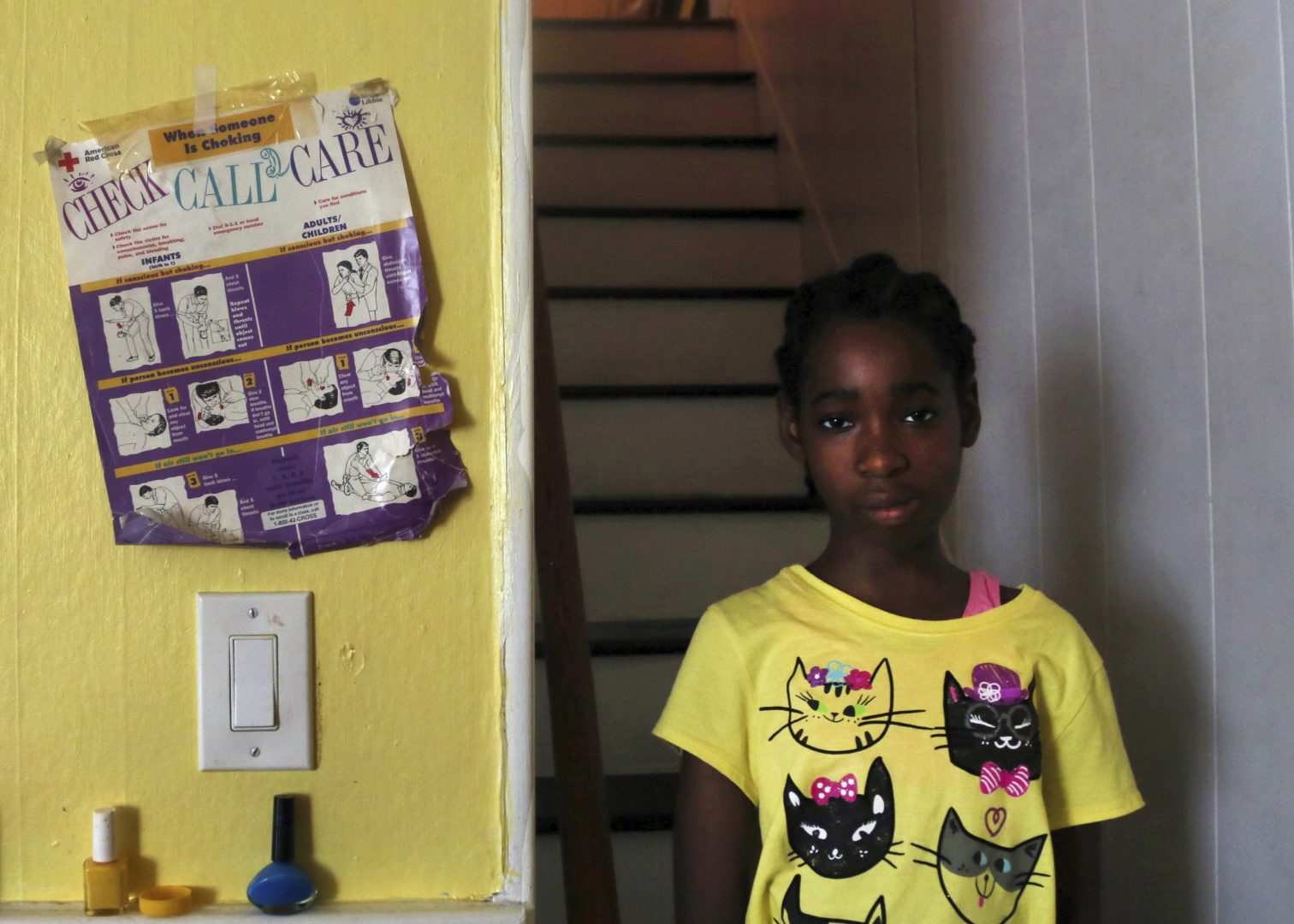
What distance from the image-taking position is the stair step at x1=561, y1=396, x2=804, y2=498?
2256 millimetres

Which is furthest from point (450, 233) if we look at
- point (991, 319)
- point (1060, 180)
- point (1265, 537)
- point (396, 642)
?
point (991, 319)

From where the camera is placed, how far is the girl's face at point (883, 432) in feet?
3.15

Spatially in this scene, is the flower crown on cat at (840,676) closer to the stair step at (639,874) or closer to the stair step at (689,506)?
the stair step at (639,874)

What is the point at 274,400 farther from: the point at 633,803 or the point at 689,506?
the point at 689,506

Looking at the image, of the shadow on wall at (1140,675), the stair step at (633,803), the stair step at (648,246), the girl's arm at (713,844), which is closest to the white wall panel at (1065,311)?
the shadow on wall at (1140,675)

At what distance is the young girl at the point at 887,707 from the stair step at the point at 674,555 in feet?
3.54

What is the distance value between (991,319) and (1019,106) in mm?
274

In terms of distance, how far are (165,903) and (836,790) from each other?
497 mm

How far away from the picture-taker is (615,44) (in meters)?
3.22

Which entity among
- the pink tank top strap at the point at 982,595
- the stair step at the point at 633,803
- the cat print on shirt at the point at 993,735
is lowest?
the stair step at the point at 633,803

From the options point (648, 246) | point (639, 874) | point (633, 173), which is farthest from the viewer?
point (633, 173)

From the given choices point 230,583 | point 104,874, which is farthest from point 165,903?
point 230,583

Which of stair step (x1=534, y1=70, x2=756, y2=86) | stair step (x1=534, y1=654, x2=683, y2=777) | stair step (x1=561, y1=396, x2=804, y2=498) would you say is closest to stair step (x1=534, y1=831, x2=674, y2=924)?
stair step (x1=534, y1=654, x2=683, y2=777)

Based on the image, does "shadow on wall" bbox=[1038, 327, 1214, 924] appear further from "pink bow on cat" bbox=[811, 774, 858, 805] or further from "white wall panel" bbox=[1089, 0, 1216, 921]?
"pink bow on cat" bbox=[811, 774, 858, 805]
